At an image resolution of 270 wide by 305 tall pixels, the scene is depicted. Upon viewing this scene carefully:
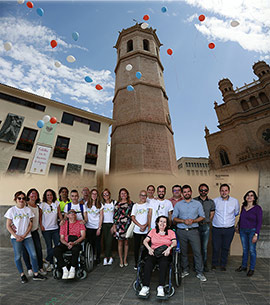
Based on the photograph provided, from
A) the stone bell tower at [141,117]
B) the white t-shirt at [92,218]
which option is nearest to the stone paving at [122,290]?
the white t-shirt at [92,218]

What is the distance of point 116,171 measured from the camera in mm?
11594

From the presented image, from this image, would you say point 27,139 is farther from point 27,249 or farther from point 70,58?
point 27,249

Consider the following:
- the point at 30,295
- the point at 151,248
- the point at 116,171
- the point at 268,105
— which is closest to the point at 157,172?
the point at 116,171

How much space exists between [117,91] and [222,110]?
18.1 metres

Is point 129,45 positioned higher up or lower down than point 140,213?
higher up

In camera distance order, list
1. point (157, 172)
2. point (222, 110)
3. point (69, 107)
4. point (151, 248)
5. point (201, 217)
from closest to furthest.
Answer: point (151, 248) → point (201, 217) → point (157, 172) → point (69, 107) → point (222, 110)

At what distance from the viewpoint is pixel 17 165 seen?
10.9 m

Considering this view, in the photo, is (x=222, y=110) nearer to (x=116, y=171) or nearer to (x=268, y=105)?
(x=268, y=105)

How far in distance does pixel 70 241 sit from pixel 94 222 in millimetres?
724

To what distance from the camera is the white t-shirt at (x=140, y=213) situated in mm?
3885

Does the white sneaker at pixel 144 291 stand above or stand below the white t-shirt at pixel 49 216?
below

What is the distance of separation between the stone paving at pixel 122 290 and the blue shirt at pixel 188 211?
38.0 inches

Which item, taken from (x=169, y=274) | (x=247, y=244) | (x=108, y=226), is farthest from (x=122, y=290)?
(x=247, y=244)

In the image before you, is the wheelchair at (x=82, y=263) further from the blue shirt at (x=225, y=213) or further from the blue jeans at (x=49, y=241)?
the blue shirt at (x=225, y=213)
